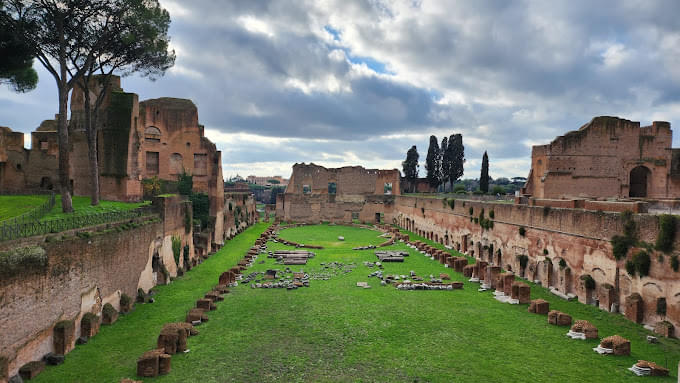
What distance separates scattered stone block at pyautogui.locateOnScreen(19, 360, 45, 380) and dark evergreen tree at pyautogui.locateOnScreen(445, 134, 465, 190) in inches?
1713

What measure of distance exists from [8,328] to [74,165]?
589 inches

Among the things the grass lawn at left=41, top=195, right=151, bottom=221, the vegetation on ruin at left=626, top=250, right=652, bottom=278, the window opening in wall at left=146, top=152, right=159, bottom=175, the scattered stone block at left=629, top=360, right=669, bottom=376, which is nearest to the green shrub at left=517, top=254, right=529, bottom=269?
the vegetation on ruin at left=626, top=250, right=652, bottom=278

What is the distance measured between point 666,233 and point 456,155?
123 ft

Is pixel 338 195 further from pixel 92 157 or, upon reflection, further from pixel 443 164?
pixel 92 157

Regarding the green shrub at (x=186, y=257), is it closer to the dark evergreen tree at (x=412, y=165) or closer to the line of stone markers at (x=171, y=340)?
the line of stone markers at (x=171, y=340)

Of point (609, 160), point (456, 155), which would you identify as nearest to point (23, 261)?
point (609, 160)

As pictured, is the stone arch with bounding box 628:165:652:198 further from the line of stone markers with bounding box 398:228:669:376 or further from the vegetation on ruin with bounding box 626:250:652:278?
the vegetation on ruin with bounding box 626:250:652:278

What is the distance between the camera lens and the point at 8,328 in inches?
274

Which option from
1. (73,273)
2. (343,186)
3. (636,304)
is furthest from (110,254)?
(343,186)

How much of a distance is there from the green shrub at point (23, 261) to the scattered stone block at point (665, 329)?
13.4 m

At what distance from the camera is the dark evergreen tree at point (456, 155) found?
152 feet

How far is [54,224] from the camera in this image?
9.38m

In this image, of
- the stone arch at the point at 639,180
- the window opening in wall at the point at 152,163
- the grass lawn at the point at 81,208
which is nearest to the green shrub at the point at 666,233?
the stone arch at the point at 639,180

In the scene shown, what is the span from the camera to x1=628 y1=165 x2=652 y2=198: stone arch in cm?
2227
